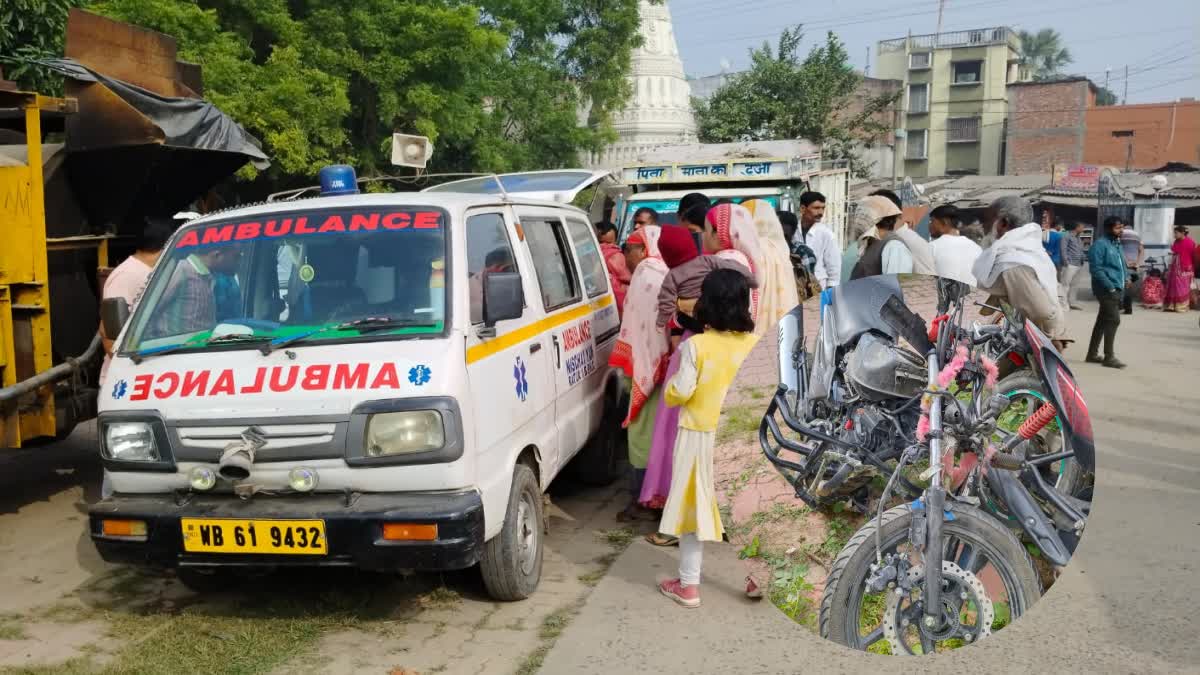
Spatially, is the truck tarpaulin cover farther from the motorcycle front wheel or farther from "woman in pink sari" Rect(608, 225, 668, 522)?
the motorcycle front wheel

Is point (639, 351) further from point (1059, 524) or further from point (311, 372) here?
point (1059, 524)

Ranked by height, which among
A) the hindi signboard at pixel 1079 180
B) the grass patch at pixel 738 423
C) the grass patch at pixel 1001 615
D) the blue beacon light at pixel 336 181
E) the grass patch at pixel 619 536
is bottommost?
the grass patch at pixel 619 536

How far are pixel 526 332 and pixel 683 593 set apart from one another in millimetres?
1457

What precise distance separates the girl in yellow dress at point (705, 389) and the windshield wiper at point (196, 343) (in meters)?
1.82

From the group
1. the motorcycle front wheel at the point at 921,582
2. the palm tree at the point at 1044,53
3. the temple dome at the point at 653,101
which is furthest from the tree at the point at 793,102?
the palm tree at the point at 1044,53

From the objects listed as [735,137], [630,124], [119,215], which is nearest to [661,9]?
[630,124]

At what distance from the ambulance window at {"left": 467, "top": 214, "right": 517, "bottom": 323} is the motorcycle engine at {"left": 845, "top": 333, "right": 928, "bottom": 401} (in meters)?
1.79

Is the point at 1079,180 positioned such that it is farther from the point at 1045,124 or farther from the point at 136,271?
the point at 136,271

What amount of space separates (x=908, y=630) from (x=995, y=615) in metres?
0.24

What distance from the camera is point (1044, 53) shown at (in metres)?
70.0

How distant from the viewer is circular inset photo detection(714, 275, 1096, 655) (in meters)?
2.63

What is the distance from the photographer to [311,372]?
12.5ft

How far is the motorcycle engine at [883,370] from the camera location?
2.81 meters

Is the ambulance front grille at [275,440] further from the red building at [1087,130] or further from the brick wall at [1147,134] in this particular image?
the brick wall at [1147,134]
